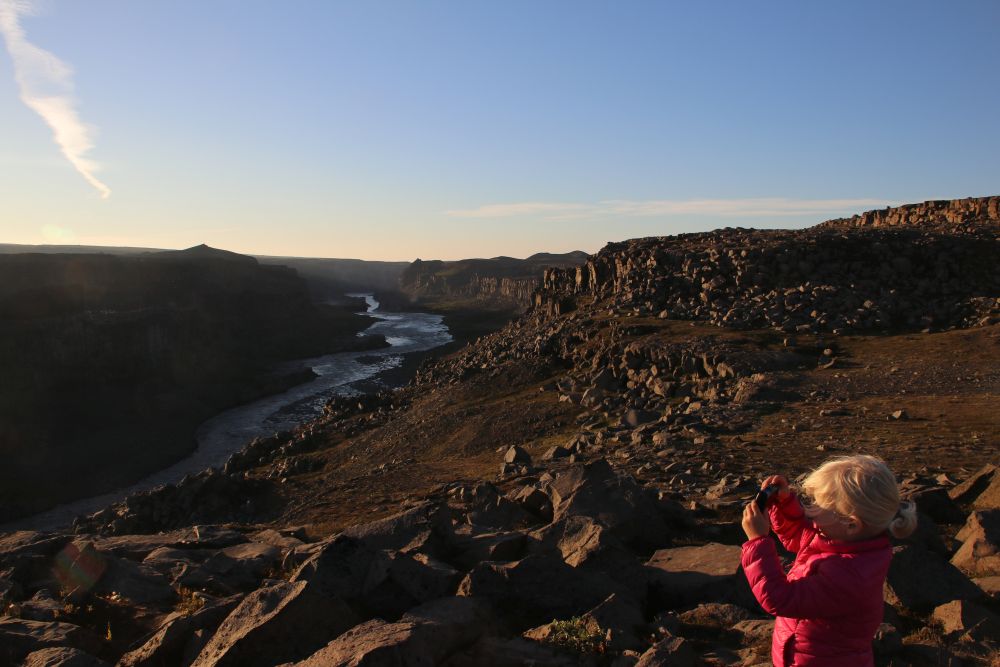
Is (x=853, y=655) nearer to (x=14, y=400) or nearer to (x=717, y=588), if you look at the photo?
(x=717, y=588)

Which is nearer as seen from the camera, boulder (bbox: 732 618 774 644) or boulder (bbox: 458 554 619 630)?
boulder (bbox: 732 618 774 644)

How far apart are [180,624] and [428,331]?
3907 inches

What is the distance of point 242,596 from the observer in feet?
28.4

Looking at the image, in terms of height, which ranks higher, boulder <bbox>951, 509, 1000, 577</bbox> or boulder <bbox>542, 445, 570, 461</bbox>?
boulder <bbox>951, 509, 1000, 577</bbox>

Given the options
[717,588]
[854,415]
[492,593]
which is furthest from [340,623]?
[854,415]

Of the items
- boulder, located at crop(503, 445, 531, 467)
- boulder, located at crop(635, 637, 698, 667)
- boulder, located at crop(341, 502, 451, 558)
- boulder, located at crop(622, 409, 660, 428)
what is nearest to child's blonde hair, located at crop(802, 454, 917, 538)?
boulder, located at crop(635, 637, 698, 667)

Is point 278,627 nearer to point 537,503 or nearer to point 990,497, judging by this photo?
point 537,503

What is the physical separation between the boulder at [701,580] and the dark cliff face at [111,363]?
37.6 m

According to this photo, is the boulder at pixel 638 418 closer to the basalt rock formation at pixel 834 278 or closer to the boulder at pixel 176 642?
the basalt rock formation at pixel 834 278

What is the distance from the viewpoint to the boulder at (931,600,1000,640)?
6.58 m

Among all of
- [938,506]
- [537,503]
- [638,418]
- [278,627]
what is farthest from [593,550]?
[638,418]

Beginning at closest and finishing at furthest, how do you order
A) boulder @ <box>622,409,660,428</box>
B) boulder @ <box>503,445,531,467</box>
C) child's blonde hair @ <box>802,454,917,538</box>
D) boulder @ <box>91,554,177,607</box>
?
child's blonde hair @ <box>802,454,917,538</box> < boulder @ <box>91,554,177,607</box> < boulder @ <box>503,445,531,467</box> < boulder @ <box>622,409,660,428</box>

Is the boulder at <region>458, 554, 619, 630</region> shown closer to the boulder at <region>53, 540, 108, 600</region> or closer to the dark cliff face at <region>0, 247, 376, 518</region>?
the boulder at <region>53, 540, 108, 600</region>

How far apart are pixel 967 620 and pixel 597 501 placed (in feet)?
17.0
